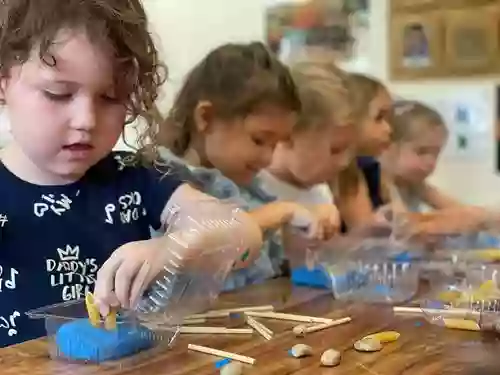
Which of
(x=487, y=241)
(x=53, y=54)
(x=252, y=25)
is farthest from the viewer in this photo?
(x=252, y=25)

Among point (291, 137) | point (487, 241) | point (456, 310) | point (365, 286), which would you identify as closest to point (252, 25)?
point (291, 137)

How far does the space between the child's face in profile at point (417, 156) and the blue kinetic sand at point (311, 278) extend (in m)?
0.53

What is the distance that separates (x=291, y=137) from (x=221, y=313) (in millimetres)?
512

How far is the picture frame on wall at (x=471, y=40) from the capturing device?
207 cm

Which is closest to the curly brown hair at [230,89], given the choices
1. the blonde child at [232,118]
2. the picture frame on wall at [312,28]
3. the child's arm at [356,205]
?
the blonde child at [232,118]

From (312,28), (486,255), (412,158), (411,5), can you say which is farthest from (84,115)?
(411,5)

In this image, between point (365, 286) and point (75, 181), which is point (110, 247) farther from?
point (365, 286)

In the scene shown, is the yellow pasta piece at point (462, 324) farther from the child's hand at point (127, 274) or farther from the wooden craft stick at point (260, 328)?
the child's hand at point (127, 274)

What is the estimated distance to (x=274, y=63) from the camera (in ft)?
3.89

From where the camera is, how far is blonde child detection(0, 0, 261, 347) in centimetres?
74

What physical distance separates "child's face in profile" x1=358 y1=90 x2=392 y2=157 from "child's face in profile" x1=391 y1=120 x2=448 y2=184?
0.03m

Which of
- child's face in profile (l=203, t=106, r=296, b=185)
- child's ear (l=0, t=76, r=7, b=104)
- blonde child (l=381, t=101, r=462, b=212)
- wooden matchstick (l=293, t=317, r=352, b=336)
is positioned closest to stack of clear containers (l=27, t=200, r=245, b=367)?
wooden matchstick (l=293, t=317, r=352, b=336)

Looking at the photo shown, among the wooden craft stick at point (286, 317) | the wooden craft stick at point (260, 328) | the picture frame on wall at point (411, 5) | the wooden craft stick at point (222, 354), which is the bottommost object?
the wooden craft stick at point (286, 317)

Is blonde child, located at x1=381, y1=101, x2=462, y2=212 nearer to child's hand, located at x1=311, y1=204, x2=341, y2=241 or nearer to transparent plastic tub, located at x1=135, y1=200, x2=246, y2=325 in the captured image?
child's hand, located at x1=311, y1=204, x2=341, y2=241
